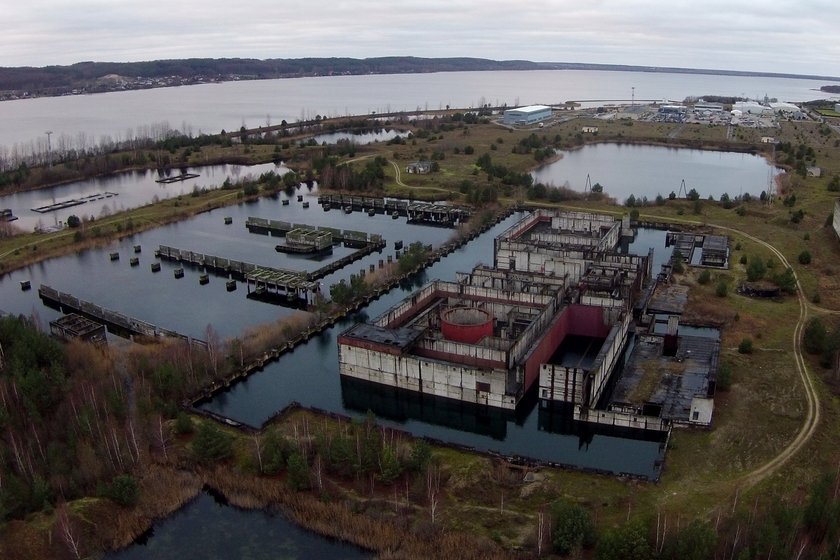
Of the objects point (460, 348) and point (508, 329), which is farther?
point (508, 329)

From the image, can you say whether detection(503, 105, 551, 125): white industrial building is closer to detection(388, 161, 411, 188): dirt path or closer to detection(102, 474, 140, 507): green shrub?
detection(388, 161, 411, 188): dirt path

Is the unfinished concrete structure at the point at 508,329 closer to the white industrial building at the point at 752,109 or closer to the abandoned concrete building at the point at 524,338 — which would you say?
the abandoned concrete building at the point at 524,338

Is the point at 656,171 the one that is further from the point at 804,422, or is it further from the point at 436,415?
the point at 436,415

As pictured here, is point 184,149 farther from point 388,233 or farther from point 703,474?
point 703,474

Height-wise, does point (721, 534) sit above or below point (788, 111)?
below

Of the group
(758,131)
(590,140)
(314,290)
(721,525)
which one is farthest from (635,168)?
(721,525)

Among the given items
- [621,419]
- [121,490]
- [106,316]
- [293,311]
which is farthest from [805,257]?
[106,316]

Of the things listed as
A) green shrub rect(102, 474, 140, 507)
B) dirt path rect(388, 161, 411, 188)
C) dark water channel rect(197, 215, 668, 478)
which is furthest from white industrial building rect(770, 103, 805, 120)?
green shrub rect(102, 474, 140, 507)
